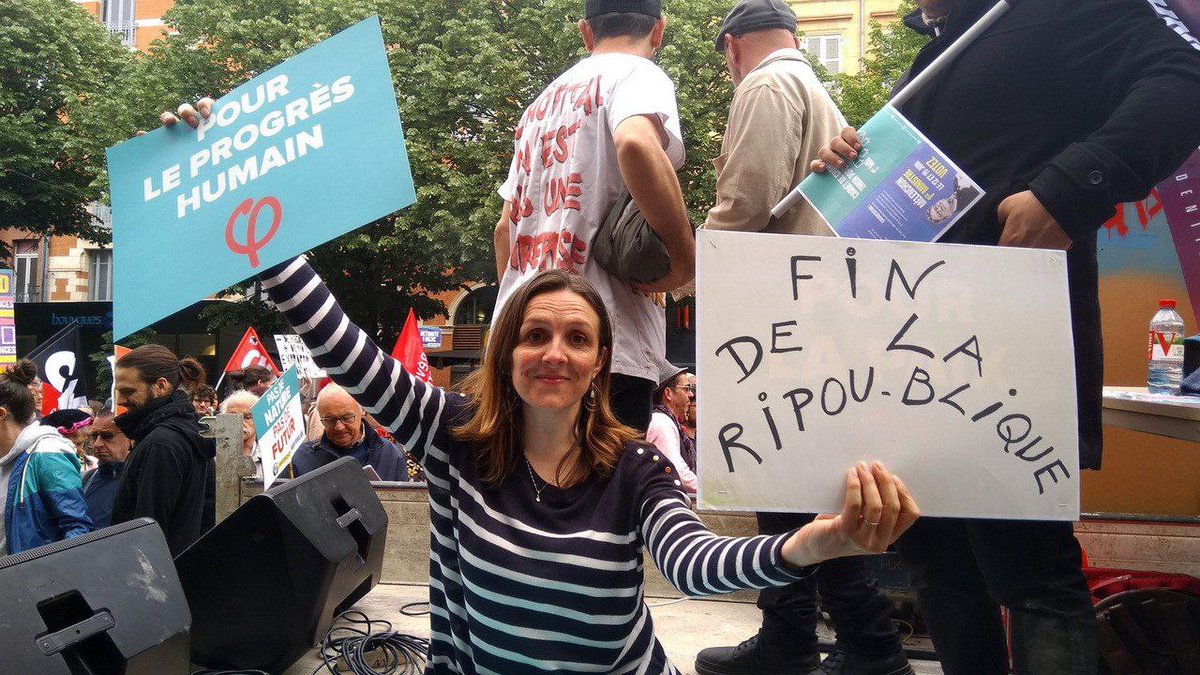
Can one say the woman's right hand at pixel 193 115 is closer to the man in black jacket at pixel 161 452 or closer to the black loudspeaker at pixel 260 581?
the black loudspeaker at pixel 260 581

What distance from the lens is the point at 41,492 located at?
14.2 feet

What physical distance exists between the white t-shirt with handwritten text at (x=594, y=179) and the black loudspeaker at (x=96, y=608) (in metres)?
1.20

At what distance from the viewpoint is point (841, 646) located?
236 cm

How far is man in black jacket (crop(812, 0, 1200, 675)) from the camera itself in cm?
173

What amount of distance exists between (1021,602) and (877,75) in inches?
736

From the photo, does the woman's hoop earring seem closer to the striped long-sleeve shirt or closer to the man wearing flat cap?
the striped long-sleeve shirt

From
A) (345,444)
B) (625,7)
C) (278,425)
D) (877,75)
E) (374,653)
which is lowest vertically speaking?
(374,653)

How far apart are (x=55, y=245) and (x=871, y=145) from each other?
1266 inches

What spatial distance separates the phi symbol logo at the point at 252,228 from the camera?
1910mm

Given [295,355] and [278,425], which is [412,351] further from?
[278,425]

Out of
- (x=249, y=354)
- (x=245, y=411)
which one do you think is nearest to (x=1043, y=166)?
(x=245, y=411)

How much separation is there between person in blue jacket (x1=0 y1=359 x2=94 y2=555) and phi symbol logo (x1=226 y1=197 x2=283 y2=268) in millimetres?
2918

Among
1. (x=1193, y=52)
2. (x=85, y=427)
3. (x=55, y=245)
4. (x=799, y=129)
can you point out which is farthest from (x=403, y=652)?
(x=55, y=245)

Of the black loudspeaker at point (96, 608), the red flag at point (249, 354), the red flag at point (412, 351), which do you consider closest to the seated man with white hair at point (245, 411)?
the red flag at point (412, 351)
